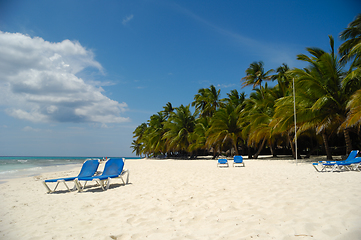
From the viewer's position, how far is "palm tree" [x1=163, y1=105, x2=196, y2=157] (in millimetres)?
28234

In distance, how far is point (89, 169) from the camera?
7.05m

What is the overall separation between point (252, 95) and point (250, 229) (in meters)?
19.9

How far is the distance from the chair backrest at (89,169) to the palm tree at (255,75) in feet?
82.9

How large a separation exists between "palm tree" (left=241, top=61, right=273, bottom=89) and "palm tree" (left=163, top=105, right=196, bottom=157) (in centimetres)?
864

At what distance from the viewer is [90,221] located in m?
3.32

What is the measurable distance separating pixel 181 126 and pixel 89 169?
21899 mm

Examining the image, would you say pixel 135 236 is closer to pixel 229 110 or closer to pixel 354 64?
pixel 354 64

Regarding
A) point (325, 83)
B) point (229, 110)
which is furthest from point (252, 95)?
point (325, 83)

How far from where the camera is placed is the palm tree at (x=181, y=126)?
28.2 meters

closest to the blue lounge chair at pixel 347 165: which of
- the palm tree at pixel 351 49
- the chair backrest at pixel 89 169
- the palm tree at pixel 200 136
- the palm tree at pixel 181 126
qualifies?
the palm tree at pixel 351 49

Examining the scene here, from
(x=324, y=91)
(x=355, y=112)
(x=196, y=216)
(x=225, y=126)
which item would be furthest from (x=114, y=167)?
(x=225, y=126)

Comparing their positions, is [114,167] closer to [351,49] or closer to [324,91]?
[324,91]

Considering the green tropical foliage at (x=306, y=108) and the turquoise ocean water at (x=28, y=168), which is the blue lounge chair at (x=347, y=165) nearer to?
the green tropical foliage at (x=306, y=108)

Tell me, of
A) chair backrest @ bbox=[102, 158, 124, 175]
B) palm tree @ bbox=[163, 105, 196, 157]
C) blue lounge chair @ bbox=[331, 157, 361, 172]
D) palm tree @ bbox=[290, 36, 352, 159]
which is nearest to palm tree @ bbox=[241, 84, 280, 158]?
palm tree @ bbox=[290, 36, 352, 159]
